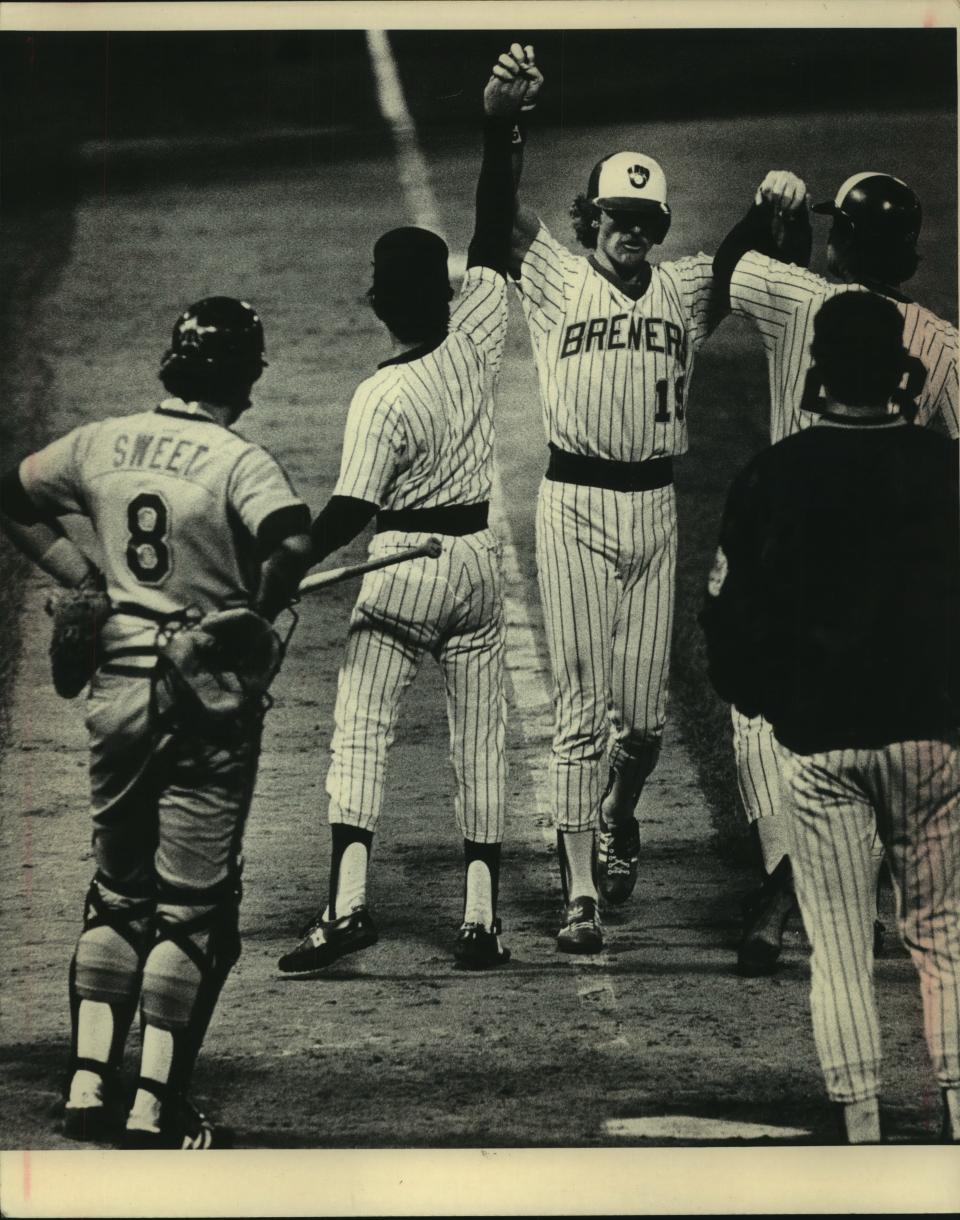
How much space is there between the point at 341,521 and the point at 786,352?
1.52 meters

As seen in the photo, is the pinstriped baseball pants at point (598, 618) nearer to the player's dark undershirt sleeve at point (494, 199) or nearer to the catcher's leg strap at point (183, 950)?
the player's dark undershirt sleeve at point (494, 199)

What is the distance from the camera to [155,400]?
5824 millimetres

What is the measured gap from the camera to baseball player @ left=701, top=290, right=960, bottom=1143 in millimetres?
4848

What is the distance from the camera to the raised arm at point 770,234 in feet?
19.6

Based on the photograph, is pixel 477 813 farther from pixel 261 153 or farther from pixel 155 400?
pixel 261 153

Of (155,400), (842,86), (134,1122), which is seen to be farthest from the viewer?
(842,86)

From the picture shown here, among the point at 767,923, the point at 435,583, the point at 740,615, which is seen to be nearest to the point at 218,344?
the point at 435,583

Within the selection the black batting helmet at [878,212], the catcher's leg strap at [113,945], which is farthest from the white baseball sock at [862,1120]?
the black batting helmet at [878,212]

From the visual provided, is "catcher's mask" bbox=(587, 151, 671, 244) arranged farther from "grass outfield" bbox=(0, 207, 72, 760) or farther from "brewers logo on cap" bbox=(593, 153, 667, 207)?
"grass outfield" bbox=(0, 207, 72, 760)

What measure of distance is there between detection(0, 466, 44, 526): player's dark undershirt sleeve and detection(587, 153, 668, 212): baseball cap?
200 cm

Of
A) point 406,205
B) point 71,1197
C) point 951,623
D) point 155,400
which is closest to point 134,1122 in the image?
point 71,1197

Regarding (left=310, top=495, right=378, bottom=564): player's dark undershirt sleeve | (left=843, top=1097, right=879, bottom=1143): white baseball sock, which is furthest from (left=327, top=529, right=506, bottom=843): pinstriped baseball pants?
(left=843, top=1097, right=879, bottom=1143): white baseball sock

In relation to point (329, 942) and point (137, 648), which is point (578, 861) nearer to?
point (329, 942)

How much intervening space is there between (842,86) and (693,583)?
228cm
